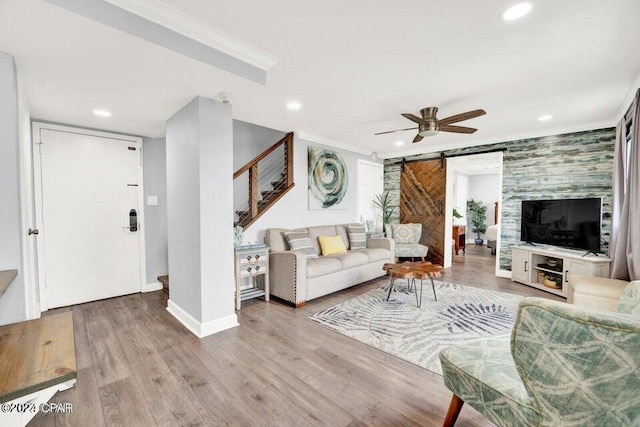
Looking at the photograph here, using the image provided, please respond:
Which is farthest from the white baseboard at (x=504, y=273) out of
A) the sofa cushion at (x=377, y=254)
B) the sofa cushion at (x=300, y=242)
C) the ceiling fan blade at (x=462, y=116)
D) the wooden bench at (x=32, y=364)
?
the wooden bench at (x=32, y=364)

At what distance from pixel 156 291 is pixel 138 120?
95.8 inches

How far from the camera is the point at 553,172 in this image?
4.19 metres

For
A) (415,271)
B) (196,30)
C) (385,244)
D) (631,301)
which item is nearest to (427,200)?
(385,244)

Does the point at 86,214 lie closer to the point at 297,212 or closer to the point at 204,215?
the point at 204,215

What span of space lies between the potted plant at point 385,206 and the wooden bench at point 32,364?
18.7 feet

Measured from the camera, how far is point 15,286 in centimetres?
176

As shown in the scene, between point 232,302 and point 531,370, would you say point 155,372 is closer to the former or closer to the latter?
point 232,302

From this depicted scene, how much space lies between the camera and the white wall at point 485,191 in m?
8.64

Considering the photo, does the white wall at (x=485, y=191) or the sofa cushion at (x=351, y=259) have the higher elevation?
the white wall at (x=485, y=191)

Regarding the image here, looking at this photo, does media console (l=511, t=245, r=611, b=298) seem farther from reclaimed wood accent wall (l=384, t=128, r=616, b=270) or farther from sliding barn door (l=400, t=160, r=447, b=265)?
sliding barn door (l=400, t=160, r=447, b=265)

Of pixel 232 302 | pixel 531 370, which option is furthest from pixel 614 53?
pixel 232 302

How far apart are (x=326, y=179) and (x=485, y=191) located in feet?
21.7

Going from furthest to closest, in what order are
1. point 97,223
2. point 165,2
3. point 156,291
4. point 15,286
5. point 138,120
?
1. point 156,291
2. point 97,223
3. point 138,120
4. point 15,286
5. point 165,2

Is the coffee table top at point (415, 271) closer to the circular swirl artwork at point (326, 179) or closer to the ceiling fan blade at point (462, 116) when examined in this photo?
the ceiling fan blade at point (462, 116)
